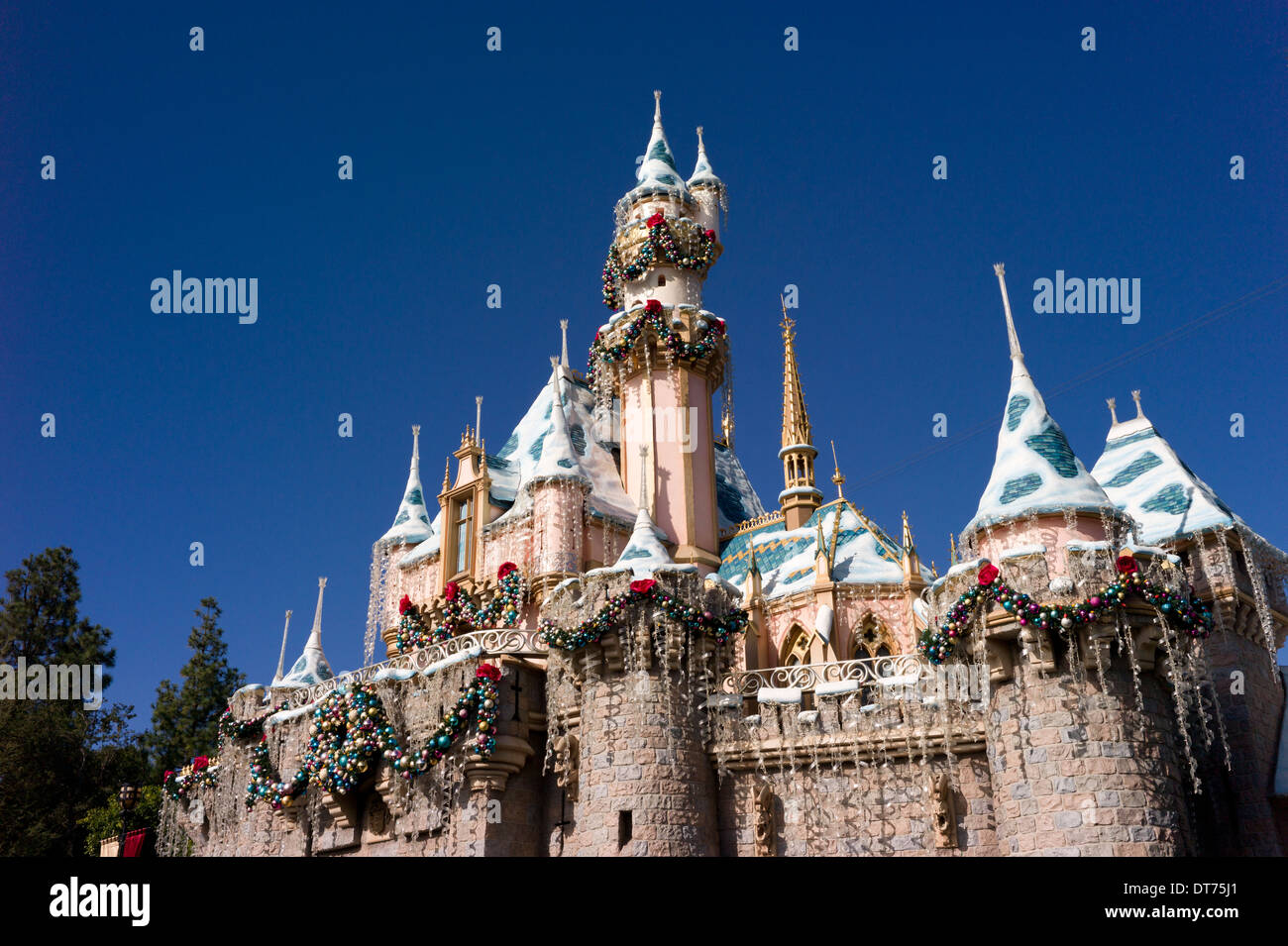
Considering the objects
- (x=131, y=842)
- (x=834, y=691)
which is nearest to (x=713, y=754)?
(x=834, y=691)

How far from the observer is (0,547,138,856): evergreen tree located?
37188mm

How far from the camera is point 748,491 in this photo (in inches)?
1480

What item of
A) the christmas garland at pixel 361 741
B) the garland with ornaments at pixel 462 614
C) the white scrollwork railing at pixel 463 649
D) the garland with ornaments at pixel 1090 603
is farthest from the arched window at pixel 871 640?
the christmas garland at pixel 361 741

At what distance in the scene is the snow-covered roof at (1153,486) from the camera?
22.1 m

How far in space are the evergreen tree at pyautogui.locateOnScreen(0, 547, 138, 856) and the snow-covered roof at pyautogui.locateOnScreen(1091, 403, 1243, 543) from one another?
34.5 metres

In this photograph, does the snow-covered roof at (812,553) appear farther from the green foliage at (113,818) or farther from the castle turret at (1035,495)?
the green foliage at (113,818)

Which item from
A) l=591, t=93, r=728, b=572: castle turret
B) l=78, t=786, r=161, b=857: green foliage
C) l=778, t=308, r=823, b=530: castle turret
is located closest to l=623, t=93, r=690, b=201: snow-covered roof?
l=591, t=93, r=728, b=572: castle turret

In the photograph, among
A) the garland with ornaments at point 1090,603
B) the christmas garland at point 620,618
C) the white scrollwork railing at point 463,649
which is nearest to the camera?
the garland with ornaments at point 1090,603

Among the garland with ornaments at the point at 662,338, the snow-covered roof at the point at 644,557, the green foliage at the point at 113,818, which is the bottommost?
the green foliage at the point at 113,818

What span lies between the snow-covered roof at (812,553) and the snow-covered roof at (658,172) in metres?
10.5

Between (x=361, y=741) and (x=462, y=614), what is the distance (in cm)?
540

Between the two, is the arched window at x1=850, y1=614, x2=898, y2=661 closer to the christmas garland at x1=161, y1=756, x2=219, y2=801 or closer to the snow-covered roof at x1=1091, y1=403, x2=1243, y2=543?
the snow-covered roof at x1=1091, y1=403, x2=1243, y2=543

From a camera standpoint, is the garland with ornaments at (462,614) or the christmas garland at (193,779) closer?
the garland with ornaments at (462,614)
